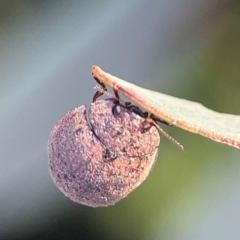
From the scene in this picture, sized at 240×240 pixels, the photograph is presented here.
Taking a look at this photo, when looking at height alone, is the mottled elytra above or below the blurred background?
below

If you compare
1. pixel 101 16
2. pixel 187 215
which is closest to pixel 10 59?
pixel 101 16

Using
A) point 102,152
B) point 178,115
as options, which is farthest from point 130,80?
point 178,115

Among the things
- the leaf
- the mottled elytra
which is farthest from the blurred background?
the leaf

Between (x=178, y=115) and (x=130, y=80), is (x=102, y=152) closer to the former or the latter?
(x=178, y=115)

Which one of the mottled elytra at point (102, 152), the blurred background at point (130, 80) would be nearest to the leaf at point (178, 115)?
the mottled elytra at point (102, 152)

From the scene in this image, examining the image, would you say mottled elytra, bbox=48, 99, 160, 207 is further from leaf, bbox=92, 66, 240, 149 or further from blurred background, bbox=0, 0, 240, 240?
blurred background, bbox=0, 0, 240, 240

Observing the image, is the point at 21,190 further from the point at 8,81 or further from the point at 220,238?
the point at 220,238
